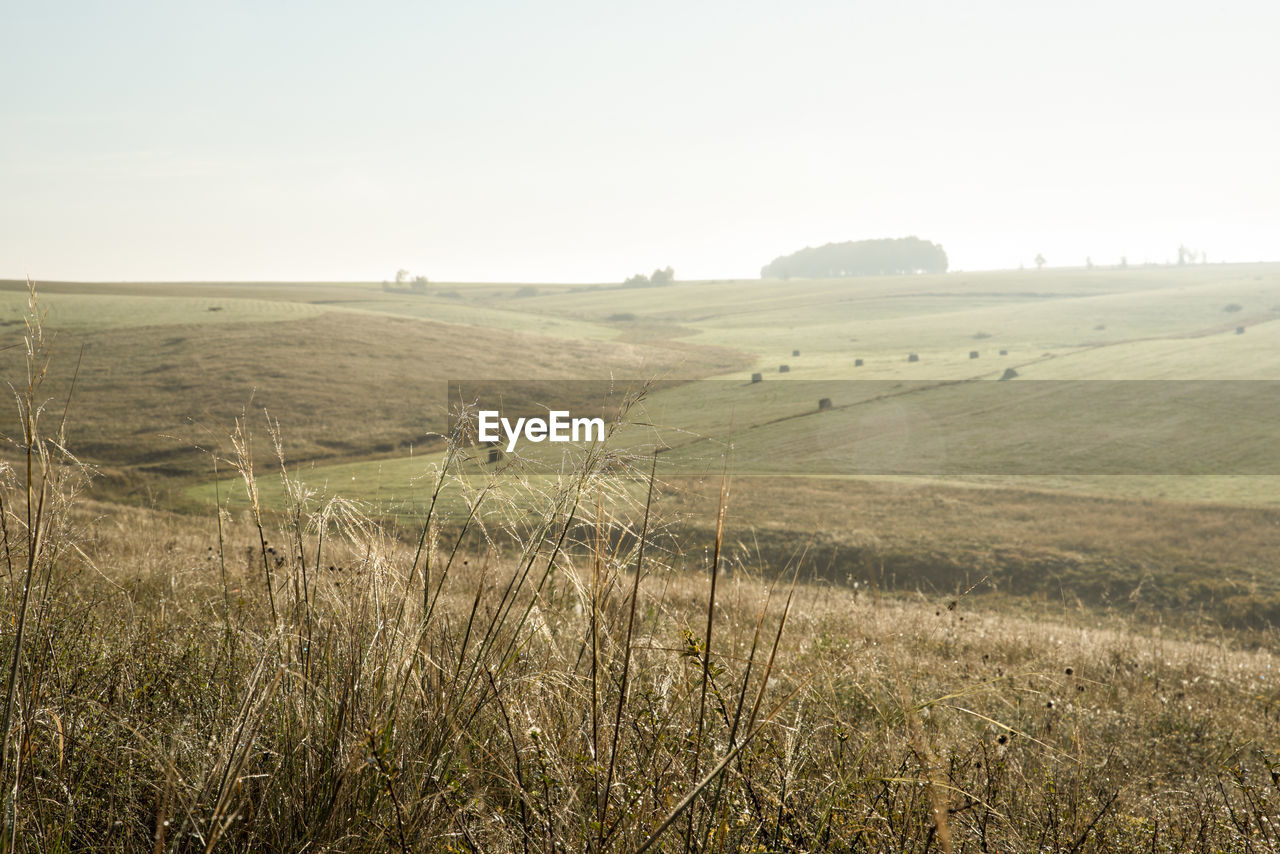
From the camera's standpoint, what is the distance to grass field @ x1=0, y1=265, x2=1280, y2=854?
2582 millimetres

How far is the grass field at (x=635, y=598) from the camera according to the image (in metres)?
2.58

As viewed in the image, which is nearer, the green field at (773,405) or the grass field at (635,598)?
the grass field at (635,598)

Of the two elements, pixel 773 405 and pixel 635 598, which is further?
pixel 773 405

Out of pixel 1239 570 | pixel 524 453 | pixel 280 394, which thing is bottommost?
pixel 1239 570

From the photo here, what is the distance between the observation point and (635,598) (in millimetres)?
2305

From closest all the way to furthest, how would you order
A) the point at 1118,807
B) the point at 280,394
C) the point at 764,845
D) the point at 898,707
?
the point at 764,845
the point at 1118,807
the point at 898,707
the point at 280,394

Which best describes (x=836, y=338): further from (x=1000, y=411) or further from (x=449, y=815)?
(x=449, y=815)

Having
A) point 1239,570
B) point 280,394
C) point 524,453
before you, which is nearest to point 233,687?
point 524,453

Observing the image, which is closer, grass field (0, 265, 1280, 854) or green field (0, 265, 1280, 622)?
grass field (0, 265, 1280, 854)

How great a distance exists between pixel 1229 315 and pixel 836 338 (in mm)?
39551

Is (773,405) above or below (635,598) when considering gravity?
below

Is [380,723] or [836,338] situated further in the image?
[836,338]

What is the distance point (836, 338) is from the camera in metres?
81.6

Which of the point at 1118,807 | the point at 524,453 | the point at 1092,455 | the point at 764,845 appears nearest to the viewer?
the point at 764,845
